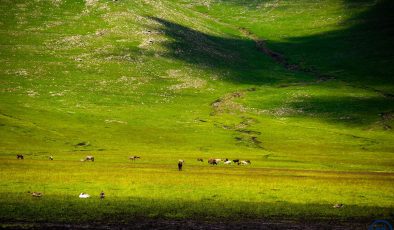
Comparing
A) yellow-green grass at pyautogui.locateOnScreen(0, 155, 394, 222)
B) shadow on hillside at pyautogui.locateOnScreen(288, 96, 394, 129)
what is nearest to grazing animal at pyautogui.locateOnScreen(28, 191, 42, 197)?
yellow-green grass at pyautogui.locateOnScreen(0, 155, 394, 222)

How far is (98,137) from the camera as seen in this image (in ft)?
346

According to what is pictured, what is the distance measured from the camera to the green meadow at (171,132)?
140ft

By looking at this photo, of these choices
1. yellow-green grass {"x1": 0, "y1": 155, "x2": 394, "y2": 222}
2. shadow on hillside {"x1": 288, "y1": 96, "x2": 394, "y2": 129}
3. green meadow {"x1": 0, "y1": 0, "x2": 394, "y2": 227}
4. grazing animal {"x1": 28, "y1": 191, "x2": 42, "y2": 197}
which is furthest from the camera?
shadow on hillside {"x1": 288, "y1": 96, "x2": 394, "y2": 129}

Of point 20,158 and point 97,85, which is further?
point 97,85

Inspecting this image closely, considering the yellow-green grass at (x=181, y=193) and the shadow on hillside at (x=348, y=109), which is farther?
the shadow on hillside at (x=348, y=109)

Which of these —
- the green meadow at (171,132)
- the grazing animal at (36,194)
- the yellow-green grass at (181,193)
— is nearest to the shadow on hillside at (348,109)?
the green meadow at (171,132)

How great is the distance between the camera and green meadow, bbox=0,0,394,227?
42688 millimetres

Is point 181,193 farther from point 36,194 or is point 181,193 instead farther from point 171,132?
point 171,132

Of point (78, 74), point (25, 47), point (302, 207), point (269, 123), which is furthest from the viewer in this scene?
point (25, 47)

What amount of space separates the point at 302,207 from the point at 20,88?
119 meters

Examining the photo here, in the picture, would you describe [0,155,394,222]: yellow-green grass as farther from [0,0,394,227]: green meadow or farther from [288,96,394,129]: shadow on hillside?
[288,96,394,129]: shadow on hillside

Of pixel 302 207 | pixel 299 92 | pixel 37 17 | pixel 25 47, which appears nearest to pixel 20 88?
pixel 25 47

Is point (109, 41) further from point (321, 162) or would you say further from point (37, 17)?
point (321, 162)

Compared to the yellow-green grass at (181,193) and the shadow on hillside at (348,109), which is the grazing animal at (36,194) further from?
the shadow on hillside at (348,109)
